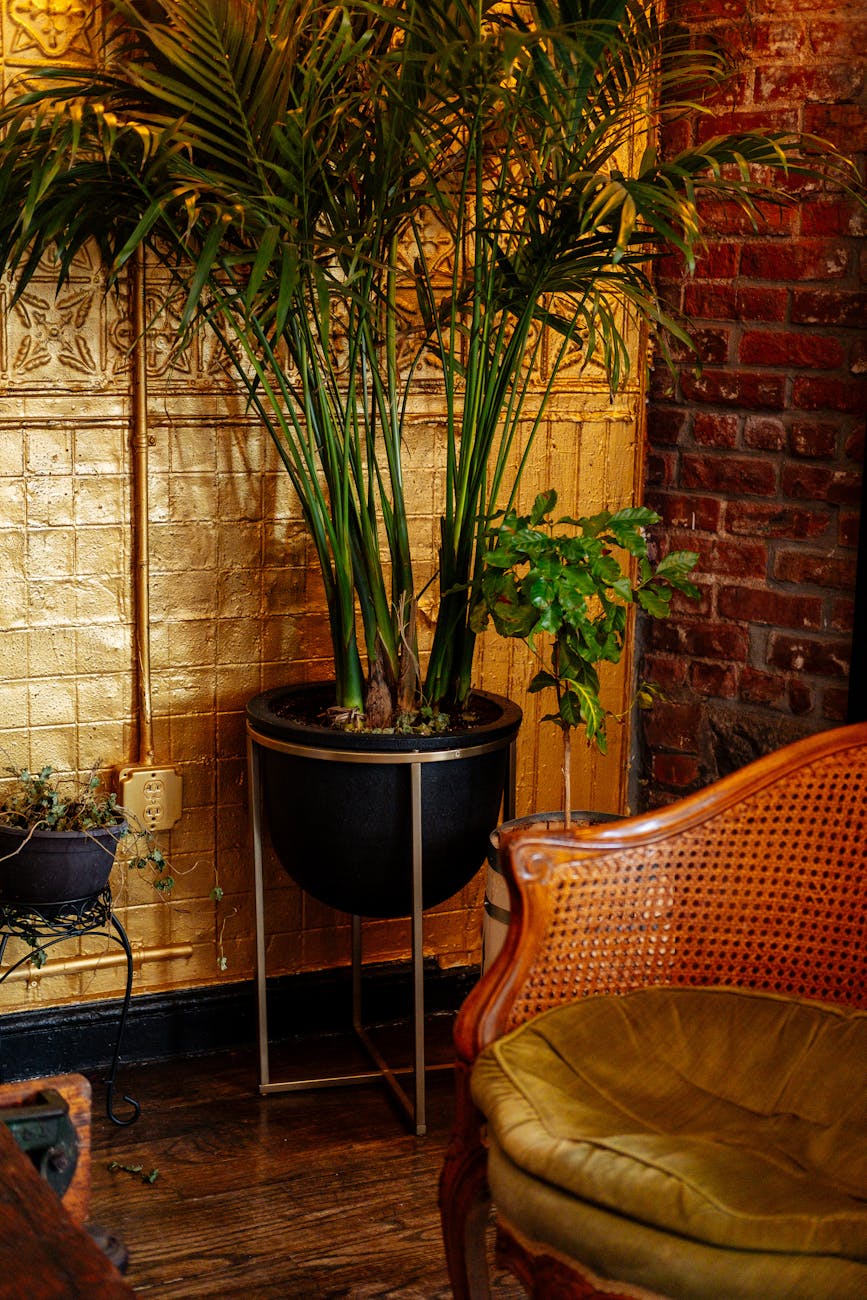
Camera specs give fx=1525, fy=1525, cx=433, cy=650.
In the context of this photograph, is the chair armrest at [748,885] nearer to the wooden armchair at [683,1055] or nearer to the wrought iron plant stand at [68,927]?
the wooden armchair at [683,1055]

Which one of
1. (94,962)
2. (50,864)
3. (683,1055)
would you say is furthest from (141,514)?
(683,1055)

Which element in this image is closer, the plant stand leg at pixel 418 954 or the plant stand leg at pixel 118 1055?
the plant stand leg at pixel 418 954

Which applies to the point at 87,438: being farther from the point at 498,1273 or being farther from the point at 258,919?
the point at 498,1273

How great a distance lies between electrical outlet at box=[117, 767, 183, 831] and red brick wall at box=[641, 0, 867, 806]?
1033 mm

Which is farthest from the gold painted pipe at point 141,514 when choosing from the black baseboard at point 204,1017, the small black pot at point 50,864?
the black baseboard at point 204,1017

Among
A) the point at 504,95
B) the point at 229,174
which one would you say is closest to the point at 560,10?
the point at 504,95

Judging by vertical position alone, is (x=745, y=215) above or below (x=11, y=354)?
above

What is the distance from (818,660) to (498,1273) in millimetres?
1254

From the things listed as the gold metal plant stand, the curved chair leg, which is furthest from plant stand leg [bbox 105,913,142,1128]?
the curved chair leg

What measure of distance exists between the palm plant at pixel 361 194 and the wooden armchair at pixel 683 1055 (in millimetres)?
715

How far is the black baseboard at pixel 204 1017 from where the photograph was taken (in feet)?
9.02

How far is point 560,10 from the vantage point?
237cm

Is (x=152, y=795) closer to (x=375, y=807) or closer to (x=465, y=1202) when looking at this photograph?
(x=375, y=807)

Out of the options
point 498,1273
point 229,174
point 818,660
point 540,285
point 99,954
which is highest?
point 229,174
